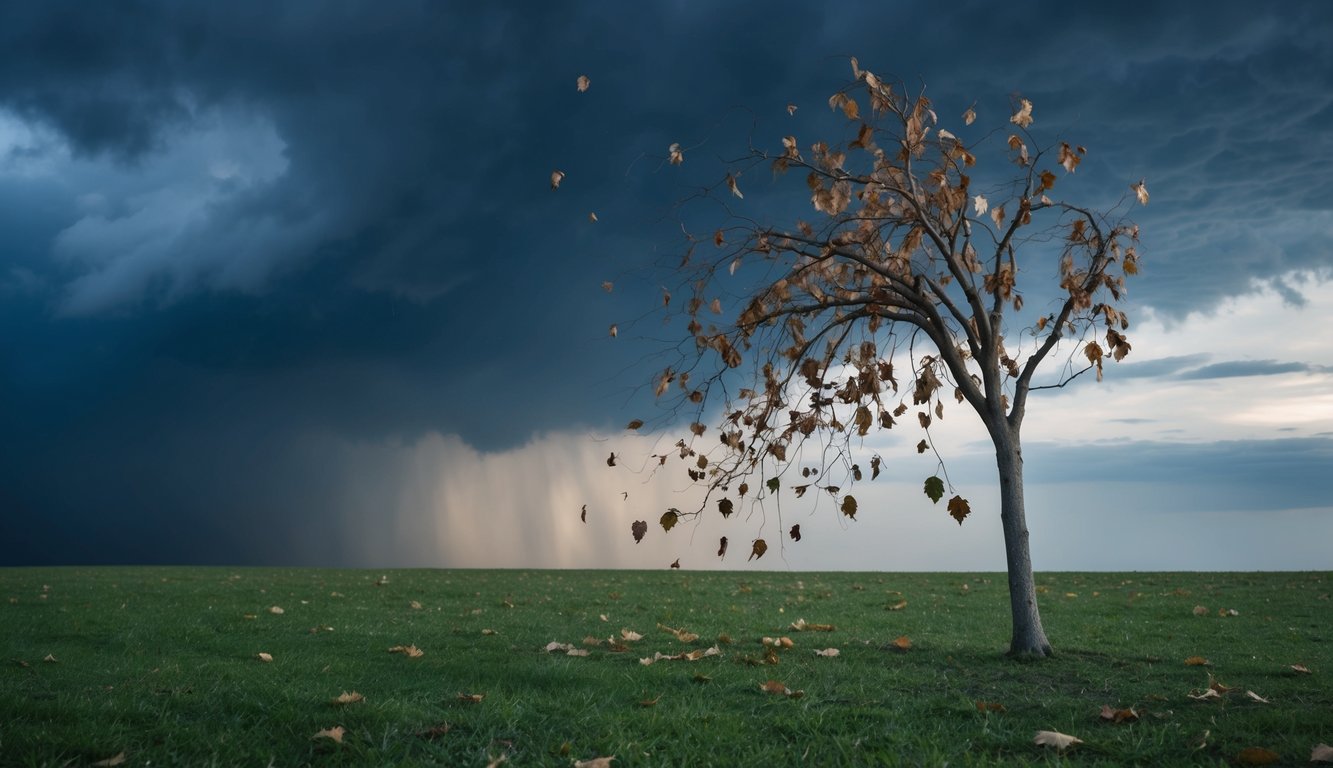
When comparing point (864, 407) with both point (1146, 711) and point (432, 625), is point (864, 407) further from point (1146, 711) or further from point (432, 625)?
point (432, 625)

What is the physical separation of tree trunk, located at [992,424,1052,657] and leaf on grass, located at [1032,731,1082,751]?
14.6 ft

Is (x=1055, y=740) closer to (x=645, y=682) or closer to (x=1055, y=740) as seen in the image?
(x=1055, y=740)

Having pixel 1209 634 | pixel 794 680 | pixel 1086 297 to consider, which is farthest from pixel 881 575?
pixel 794 680

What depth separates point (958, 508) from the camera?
9328 mm

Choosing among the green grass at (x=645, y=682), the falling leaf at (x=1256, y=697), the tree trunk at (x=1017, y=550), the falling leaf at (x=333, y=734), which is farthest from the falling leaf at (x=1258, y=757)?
the falling leaf at (x=333, y=734)

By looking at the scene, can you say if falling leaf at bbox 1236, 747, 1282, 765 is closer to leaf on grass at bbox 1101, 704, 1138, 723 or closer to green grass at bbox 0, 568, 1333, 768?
green grass at bbox 0, 568, 1333, 768

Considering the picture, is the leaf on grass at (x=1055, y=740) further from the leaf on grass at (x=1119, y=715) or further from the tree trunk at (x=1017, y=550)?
the tree trunk at (x=1017, y=550)

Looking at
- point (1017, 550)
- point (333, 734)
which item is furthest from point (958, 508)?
point (333, 734)

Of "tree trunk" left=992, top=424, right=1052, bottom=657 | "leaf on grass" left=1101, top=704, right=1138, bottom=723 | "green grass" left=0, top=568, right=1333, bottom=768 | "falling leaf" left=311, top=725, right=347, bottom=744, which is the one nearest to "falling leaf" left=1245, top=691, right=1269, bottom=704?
"green grass" left=0, top=568, right=1333, bottom=768

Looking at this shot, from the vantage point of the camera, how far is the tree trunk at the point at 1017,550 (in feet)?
35.7

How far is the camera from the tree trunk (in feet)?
35.7

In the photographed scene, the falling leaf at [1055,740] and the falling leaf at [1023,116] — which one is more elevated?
the falling leaf at [1023,116]

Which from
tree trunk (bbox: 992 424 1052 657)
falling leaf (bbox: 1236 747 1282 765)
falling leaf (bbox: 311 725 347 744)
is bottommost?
falling leaf (bbox: 1236 747 1282 765)

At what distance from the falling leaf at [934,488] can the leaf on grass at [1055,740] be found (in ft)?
9.23
